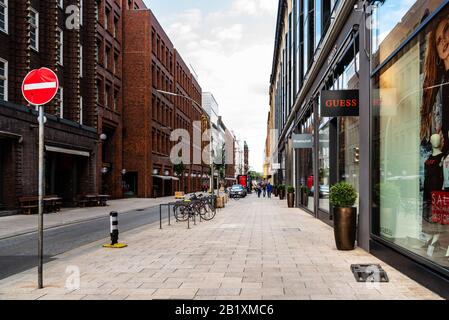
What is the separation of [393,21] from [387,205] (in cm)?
335

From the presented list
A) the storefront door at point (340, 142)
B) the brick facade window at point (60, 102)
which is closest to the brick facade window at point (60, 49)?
the brick facade window at point (60, 102)

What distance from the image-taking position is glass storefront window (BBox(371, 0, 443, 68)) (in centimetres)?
706

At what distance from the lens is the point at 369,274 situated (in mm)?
7020

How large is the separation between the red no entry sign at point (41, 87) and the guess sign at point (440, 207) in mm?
5597

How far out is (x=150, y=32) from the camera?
50219 millimetres

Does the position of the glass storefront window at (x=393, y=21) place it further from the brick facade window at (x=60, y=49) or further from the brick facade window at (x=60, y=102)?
the brick facade window at (x=60, y=49)

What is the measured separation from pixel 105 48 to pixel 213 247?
34917 millimetres

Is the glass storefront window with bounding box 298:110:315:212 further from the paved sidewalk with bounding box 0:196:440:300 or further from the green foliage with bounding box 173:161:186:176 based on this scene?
the green foliage with bounding box 173:161:186:176

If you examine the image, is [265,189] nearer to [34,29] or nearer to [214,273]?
[34,29]

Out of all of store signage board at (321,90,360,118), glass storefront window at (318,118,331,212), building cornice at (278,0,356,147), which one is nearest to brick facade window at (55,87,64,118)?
building cornice at (278,0,356,147)

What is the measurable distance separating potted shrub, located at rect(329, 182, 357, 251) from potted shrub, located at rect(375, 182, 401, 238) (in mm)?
703

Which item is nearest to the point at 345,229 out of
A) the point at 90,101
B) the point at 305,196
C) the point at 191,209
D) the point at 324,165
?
the point at 324,165

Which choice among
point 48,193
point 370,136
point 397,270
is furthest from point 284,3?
point 397,270

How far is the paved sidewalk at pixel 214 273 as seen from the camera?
6102 mm
